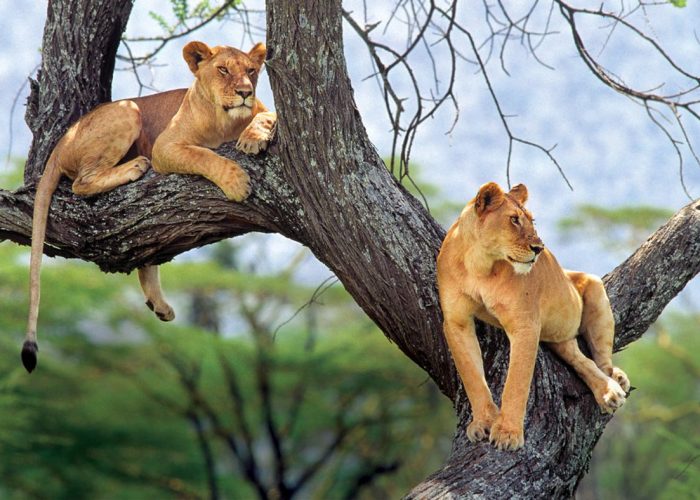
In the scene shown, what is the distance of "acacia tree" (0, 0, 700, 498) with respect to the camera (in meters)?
3.98

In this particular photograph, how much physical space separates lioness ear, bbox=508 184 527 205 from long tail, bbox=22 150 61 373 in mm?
1910

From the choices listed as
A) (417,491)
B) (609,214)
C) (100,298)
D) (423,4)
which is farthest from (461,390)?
(609,214)

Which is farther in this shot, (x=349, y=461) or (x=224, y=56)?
(x=349, y=461)

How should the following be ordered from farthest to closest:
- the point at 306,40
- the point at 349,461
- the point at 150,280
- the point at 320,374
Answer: the point at 349,461 → the point at 320,374 → the point at 150,280 → the point at 306,40

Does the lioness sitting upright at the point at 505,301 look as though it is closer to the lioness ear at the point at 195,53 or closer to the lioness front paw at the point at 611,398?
the lioness front paw at the point at 611,398

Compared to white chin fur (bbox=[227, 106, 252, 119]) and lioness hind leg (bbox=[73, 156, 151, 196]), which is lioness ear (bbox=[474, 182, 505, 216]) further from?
lioness hind leg (bbox=[73, 156, 151, 196])

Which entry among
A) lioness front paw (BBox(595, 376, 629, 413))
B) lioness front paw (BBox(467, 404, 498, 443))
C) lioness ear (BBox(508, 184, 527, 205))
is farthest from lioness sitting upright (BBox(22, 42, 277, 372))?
lioness front paw (BBox(595, 376, 629, 413))

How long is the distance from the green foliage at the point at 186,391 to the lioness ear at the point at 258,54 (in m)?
11.5

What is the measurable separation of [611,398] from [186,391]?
13.1 metres

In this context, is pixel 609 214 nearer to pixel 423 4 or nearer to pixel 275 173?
pixel 423 4

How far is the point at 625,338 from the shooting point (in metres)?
4.56

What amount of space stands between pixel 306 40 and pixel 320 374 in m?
13.1

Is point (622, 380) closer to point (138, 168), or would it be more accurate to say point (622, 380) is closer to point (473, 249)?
point (473, 249)

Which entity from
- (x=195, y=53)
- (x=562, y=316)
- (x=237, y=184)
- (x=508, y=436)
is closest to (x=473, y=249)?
(x=562, y=316)
